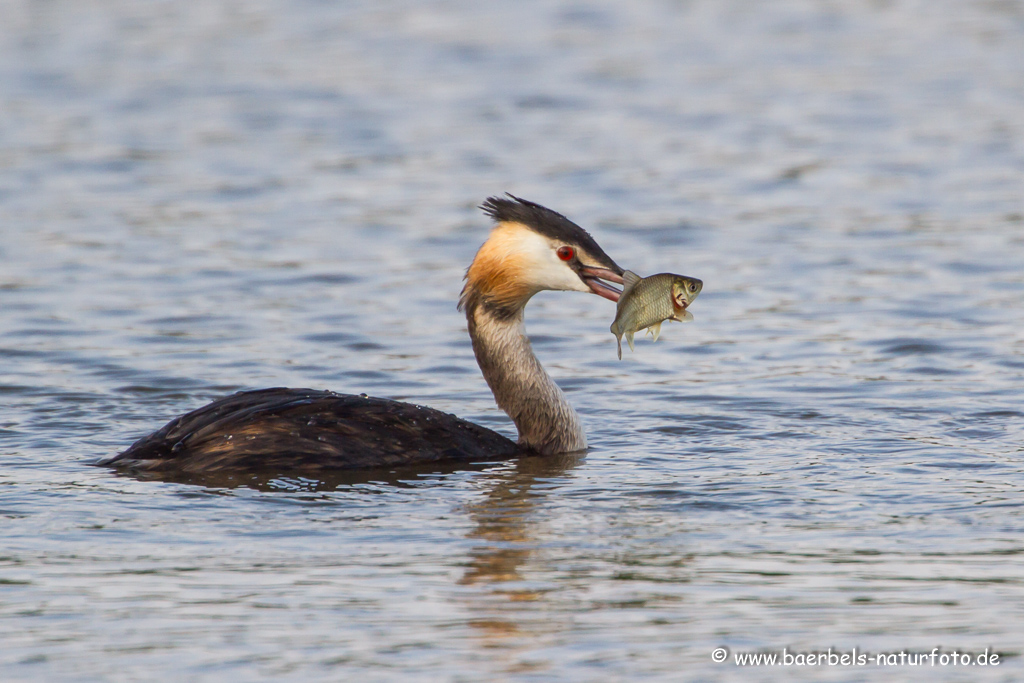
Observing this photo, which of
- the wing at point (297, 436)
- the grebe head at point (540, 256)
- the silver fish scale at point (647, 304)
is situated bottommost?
the wing at point (297, 436)

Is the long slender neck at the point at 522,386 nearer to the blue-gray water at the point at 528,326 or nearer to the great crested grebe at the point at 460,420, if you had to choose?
the great crested grebe at the point at 460,420

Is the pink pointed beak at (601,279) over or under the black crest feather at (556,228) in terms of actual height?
under

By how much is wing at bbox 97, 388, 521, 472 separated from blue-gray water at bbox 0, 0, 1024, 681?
0.21 metres

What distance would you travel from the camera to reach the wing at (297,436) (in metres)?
8.61

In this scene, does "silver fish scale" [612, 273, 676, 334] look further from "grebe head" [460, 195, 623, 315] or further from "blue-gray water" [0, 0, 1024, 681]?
"blue-gray water" [0, 0, 1024, 681]

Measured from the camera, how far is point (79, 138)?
1945cm

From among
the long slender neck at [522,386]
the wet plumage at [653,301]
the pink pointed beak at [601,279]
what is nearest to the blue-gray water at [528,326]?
the long slender neck at [522,386]

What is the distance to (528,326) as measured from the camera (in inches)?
519

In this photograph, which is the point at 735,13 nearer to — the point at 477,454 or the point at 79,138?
the point at 79,138

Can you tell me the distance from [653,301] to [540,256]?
2.54ft

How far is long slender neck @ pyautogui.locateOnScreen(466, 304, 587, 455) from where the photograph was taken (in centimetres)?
956

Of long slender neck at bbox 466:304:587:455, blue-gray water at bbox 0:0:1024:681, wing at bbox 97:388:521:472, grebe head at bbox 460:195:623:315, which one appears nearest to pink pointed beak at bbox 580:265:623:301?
grebe head at bbox 460:195:623:315

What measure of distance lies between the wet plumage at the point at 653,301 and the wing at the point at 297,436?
3.87 feet

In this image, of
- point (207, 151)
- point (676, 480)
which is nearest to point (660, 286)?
point (676, 480)
